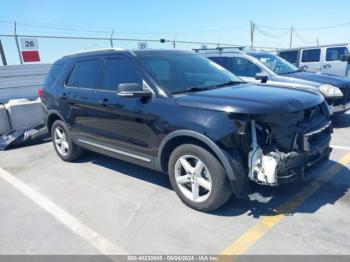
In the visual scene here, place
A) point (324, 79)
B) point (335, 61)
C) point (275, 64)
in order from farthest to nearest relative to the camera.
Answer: point (335, 61) < point (275, 64) < point (324, 79)

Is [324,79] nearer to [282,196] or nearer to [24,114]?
[282,196]

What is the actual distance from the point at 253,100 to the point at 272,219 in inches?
52.1

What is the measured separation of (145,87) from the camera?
159 inches

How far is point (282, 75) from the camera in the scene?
299 inches

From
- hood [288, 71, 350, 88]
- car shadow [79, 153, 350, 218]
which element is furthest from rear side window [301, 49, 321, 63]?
car shadow [79, 153, 350, 218]

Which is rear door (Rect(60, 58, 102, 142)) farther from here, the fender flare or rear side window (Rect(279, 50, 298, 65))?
rear side window (Rect(279, 50, 298, 65))

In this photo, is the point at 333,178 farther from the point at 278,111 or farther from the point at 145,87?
the point at 145,87

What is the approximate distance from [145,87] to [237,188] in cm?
170

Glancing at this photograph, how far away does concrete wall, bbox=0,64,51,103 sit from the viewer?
35.5ft

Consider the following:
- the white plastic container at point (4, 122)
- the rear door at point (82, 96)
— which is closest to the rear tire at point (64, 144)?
the rear door at point (82, 96)

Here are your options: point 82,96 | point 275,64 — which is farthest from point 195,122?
point 275,64

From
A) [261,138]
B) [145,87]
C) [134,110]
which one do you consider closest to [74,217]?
[134,110]

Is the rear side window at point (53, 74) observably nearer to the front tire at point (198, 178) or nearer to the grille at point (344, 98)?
the front tire at point (198, 178)

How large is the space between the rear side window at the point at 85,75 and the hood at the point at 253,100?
174 cm
